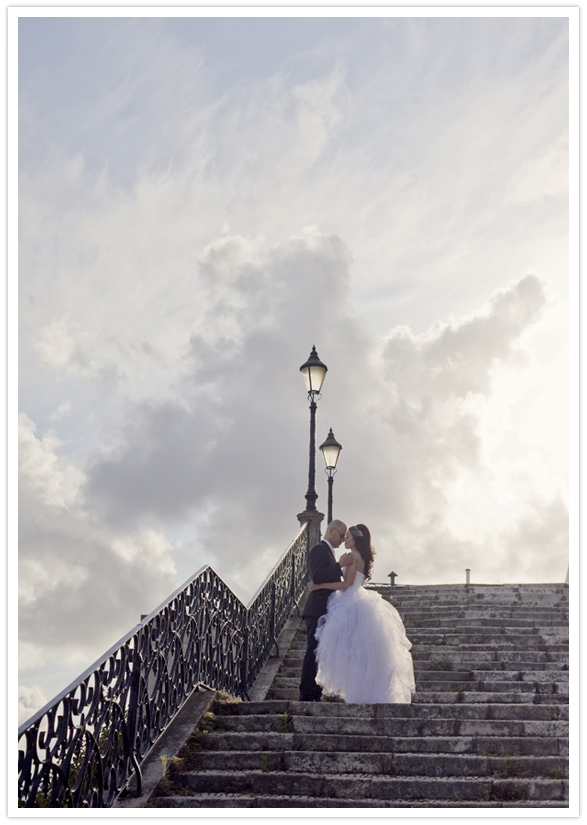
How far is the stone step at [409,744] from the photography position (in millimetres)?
6355

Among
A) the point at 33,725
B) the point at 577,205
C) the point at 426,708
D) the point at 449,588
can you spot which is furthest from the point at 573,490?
the point at 449,588

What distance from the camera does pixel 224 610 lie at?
892cm

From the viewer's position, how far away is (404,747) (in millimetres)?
6430

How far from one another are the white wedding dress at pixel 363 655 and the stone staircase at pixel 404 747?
390 millimetres

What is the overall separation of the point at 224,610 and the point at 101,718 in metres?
3.47

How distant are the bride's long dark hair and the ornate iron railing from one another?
151 centimetres

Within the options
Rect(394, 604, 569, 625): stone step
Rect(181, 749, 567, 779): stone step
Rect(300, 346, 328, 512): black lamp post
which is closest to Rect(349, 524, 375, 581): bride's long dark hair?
Rect(181, 749, 567, 779): stone step

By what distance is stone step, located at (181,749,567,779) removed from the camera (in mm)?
5969

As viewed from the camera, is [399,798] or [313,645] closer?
[399,798]

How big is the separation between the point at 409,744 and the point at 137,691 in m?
2.13

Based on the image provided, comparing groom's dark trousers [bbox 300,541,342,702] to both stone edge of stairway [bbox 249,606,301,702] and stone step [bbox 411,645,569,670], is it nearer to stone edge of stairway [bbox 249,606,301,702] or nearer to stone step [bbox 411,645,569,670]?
stone edge of stairway [bbox 249,606,301,702]

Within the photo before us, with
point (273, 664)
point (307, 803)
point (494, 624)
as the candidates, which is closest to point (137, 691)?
point (307, 803)
